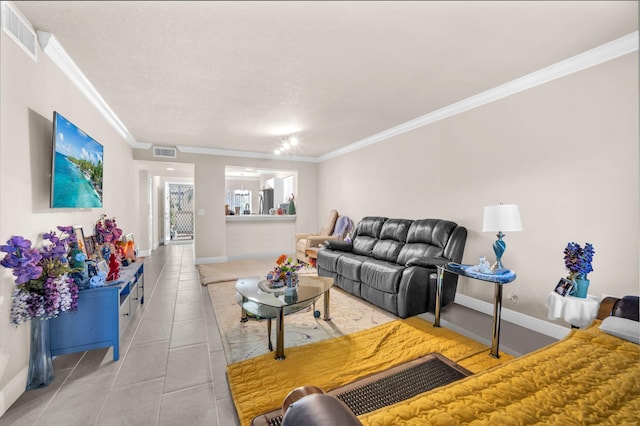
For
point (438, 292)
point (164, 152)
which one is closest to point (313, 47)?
point (438, 292)

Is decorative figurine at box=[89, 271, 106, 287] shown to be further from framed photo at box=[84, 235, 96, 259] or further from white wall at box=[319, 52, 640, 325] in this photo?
white wall at box=[319, 52, 640, 325]

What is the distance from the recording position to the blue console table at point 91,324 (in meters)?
2.07

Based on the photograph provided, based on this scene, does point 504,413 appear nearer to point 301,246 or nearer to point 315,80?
point 315,80

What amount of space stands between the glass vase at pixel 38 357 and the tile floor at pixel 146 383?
0.21 feet

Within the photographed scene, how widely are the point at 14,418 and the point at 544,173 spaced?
439 centimetres

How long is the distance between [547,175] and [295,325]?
289 centimetres

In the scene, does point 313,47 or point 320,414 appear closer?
point 320,414

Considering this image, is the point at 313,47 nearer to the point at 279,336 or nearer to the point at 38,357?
the point at 279,336

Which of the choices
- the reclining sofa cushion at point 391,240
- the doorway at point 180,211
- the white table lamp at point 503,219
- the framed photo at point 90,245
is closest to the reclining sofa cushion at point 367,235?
the reclining sofa cushion at point 391,240

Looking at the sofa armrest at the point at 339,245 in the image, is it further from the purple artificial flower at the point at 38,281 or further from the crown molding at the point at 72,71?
the crown molding at the point at 72,71

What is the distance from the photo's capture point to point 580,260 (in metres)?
2.25

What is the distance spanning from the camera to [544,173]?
8.89 ft

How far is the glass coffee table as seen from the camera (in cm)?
227

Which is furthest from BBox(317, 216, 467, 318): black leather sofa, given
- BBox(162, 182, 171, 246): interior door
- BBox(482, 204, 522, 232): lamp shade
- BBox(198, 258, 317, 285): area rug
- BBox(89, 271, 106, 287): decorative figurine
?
BBox(162, 182, 171, 246): interior door
